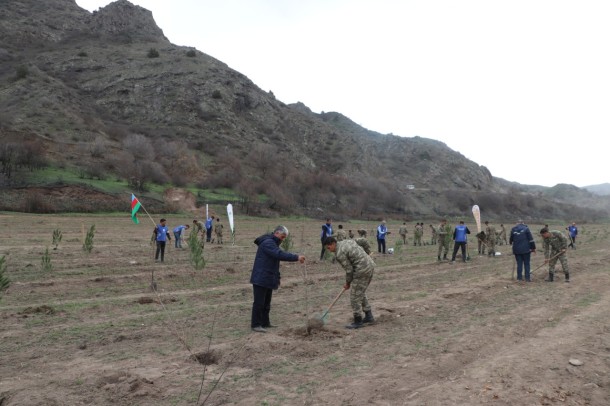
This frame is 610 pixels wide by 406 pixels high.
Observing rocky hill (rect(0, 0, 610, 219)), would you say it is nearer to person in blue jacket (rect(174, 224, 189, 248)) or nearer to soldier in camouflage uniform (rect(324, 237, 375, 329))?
person in blue jacket (rect(174, 224, 189, 248))

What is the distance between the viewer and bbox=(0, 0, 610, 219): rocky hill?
46.9m

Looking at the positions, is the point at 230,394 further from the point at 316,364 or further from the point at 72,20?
the point at 72,20

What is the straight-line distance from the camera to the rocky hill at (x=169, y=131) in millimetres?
46906

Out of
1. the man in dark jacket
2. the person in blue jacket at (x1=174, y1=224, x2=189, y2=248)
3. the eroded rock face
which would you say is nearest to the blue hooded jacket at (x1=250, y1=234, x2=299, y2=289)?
the man in dark jacket

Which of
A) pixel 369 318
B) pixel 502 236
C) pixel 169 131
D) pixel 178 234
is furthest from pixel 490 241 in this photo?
pixel 169 131

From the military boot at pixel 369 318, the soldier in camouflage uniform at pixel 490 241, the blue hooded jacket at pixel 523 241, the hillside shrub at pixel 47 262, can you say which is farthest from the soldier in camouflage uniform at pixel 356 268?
the soldier in camouflage uniform at pixel 490 241

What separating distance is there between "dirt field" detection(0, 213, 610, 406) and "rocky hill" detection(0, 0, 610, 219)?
91.7 feet

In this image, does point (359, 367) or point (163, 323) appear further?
point (163, 323)

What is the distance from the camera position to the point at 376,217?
54.2 metres

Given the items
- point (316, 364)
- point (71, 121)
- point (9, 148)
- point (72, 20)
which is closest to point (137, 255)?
point (316, 364)

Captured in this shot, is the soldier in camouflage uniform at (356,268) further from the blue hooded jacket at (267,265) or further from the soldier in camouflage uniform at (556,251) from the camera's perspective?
the soldier in camouflage uniform at (556,251)

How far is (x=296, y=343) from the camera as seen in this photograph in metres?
6.52

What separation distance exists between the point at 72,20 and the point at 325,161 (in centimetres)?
5939

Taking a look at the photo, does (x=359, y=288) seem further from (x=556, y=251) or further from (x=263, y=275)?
(x=556, y=251)
